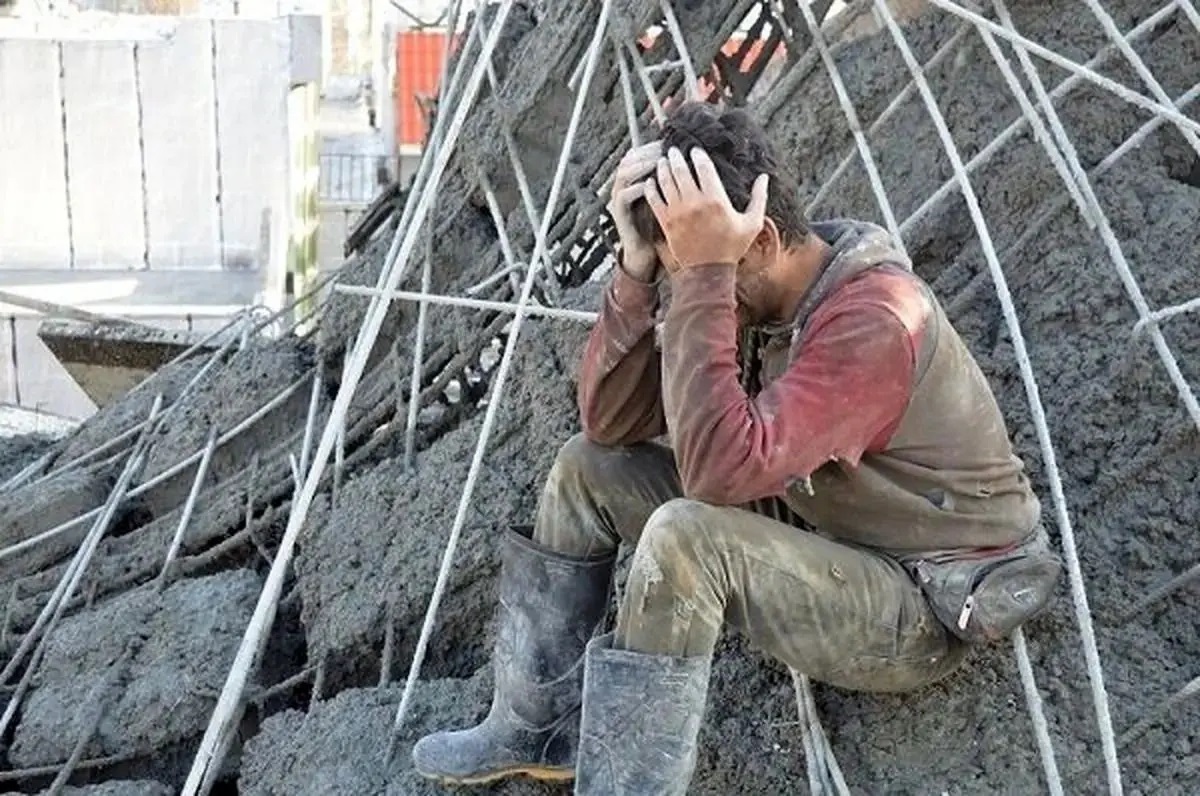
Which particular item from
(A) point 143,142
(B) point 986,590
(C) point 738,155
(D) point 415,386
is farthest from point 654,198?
(A) point 143,142

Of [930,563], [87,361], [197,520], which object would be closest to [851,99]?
[930,563]

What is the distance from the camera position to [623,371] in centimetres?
252

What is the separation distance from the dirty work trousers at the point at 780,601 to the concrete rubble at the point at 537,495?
23 centimetres

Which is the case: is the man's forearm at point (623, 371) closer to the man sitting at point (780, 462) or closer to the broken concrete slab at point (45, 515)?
the man sitting at point (780, 462)

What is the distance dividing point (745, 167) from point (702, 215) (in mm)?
115

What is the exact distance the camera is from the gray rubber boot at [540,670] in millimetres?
2639

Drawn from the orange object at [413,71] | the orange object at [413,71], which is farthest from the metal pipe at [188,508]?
the orange object at [413,71]

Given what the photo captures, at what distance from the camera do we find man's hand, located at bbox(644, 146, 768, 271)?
7.06 ft

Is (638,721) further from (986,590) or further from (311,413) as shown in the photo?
(311,413)

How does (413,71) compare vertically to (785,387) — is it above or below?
below

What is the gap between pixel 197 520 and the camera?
177 inches

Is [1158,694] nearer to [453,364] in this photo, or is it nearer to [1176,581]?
[1176,581]

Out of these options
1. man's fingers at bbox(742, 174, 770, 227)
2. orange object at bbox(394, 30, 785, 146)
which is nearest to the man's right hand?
man's fingers at bbox(742, 174, 770, 227)

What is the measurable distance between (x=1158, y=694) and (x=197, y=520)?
2.92m
